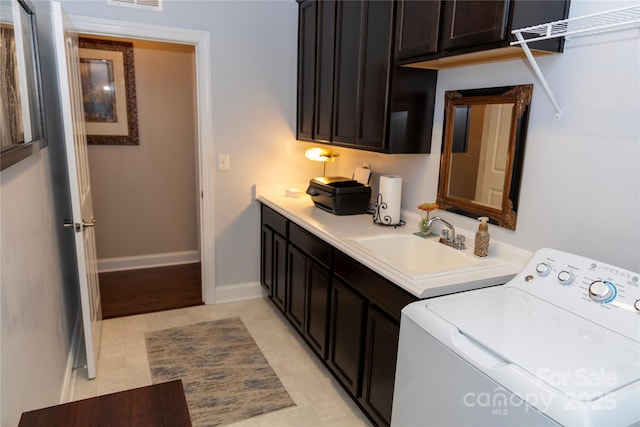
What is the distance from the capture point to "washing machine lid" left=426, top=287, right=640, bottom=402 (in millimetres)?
1032

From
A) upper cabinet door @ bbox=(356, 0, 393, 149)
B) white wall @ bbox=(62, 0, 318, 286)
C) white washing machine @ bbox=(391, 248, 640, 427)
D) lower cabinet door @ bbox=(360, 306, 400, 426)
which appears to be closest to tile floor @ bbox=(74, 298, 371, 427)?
lower cabinet door @ bbox=(360, 306, 400, 426)

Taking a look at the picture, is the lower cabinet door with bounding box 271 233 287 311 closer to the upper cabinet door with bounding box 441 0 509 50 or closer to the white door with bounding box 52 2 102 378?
the white door with bounding box 52 2 102 378

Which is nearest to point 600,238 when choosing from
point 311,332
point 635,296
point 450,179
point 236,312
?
point 635,296

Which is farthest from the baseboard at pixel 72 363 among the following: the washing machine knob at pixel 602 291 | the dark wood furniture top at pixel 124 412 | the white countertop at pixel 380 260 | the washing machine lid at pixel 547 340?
the washing machine knob at pixel 602 291

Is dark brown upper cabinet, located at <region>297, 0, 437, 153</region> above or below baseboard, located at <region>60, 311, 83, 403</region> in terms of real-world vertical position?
above

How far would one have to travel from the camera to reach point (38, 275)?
1779mm

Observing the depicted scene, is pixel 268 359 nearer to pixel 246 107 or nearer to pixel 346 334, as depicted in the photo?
pixel 346 334

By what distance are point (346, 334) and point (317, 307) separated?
36cm

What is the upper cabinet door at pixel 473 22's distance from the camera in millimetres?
1587

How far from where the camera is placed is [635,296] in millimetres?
1278

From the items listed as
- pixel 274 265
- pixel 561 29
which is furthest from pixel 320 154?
pixel 561 29

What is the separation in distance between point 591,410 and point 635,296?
0.52 meters

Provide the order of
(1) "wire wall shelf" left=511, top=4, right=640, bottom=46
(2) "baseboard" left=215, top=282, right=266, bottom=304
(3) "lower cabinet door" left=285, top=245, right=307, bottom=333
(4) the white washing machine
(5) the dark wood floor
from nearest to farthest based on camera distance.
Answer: (4) the white washing machine, (1) "wire wall shelf" left=511, top=4, right=640, bottom=46, (3) "lower cabinet door" left=285, top=245, right=307, bottom=333, (5) the dark wood floor, (2) "baseboard" left=215, top=282, right=266, bottom=304

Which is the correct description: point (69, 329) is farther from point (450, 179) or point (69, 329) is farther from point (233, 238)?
point (450, 179)
